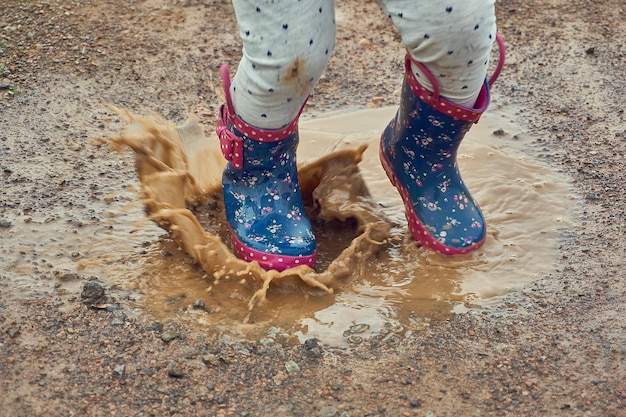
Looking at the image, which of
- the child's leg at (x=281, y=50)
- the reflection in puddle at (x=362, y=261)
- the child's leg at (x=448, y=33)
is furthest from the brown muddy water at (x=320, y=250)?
the child's leg at (x=448, y=33)

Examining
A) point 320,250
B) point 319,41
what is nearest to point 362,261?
point 320,250

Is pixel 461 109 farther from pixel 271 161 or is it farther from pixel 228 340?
pixel 228 340

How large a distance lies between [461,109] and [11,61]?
6.20ft

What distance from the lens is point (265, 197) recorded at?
2.25 meters

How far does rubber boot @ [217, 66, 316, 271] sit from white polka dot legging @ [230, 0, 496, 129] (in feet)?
0.42

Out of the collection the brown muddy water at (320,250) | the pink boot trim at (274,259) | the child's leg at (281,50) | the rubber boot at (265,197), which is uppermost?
the child's leg at (281,50)

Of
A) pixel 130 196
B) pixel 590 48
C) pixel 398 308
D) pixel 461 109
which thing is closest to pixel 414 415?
pixel 398 308

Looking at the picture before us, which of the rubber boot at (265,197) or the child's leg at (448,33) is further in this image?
the rubber boot at (265,197)

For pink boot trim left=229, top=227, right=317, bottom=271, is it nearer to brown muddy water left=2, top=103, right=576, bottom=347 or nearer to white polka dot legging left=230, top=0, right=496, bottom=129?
brown muddy water left=2, top=103, right=576, bottom=347

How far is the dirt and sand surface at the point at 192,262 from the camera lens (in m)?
1.83

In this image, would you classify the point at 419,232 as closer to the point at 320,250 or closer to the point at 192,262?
the point at 320,250

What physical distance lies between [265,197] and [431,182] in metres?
0.41

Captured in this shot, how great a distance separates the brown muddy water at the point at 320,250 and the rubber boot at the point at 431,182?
0.16 feet

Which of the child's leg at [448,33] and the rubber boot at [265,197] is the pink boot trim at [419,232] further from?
the child's leg at [448,33]
